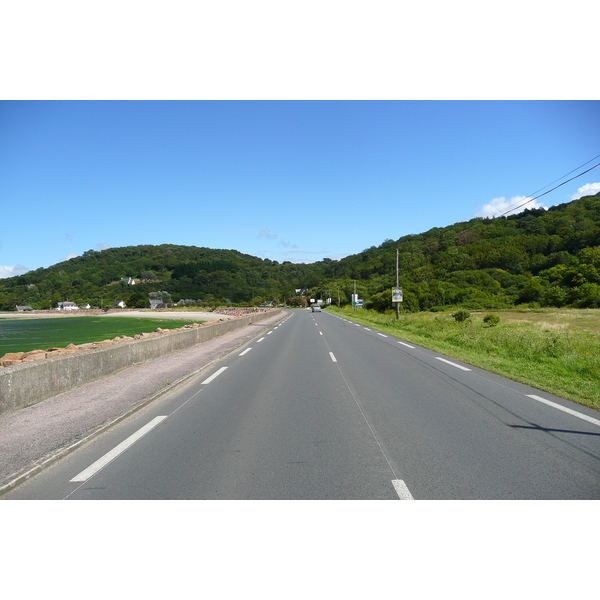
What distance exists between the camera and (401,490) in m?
3.71

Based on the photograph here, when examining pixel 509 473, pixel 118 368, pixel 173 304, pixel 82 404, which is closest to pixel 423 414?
pixel 509 473

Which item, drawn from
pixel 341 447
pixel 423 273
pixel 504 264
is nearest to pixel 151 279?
pixel 423 273

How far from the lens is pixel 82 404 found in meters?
6.97

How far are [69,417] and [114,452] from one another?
6.08 ft

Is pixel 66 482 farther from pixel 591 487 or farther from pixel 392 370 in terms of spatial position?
pixel 392 370

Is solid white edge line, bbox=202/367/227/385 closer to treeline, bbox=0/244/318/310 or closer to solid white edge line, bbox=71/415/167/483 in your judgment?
solid white edge line, bbox=71/415/167/483

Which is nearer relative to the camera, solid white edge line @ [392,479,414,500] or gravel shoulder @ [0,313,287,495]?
solid white edge line @ [392,479,414,500]

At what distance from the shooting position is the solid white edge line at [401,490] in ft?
11.8

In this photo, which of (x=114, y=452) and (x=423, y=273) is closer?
(x=114, y=452)

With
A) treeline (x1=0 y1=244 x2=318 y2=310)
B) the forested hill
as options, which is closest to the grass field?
the forested hill

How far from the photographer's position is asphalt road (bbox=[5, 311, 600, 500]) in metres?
3.77

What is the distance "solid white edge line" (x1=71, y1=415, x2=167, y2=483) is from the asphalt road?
0.06 feet

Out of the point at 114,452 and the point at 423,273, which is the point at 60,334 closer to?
the point at 114,452

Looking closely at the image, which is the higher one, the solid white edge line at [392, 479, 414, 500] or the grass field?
the solid white edge line at [392, 479, 414, 500]
